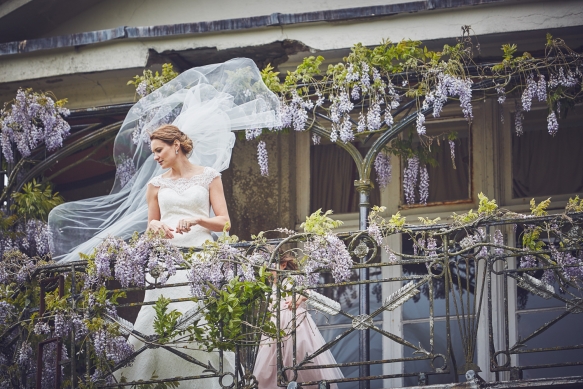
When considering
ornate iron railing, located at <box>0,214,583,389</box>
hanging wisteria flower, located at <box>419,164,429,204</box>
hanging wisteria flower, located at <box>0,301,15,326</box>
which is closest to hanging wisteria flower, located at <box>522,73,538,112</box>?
ornate iron railing, located at <box>0,214,583,389</box>

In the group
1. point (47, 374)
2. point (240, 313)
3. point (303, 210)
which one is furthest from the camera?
point (303, 210)

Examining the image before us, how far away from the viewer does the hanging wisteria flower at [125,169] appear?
10617 mm

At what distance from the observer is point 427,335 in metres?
10.6

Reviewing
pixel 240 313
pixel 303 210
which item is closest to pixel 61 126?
pixel 303 210

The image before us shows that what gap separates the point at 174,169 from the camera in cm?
999

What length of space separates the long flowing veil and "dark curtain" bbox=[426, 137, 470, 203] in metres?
→ 1.58

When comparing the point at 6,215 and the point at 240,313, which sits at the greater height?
the point at 6,215

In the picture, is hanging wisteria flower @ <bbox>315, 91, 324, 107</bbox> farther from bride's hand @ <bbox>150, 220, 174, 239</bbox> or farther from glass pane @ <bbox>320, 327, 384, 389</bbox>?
glass pane @ <bbox>320, 327, 384, 389</bbox>

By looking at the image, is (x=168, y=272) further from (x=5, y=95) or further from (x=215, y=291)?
(x=5, y=95)

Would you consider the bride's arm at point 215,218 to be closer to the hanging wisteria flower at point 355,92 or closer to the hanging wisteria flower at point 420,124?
the hanging wisteria flower at point 355,92

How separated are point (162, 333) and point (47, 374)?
1.02 meters

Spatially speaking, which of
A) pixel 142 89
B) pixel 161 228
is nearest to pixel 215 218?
pixel 161 228

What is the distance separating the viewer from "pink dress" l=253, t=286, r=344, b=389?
9.41m

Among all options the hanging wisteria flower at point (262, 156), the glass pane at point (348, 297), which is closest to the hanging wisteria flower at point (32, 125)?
the hanging wisteria flower at point (262, 156)
